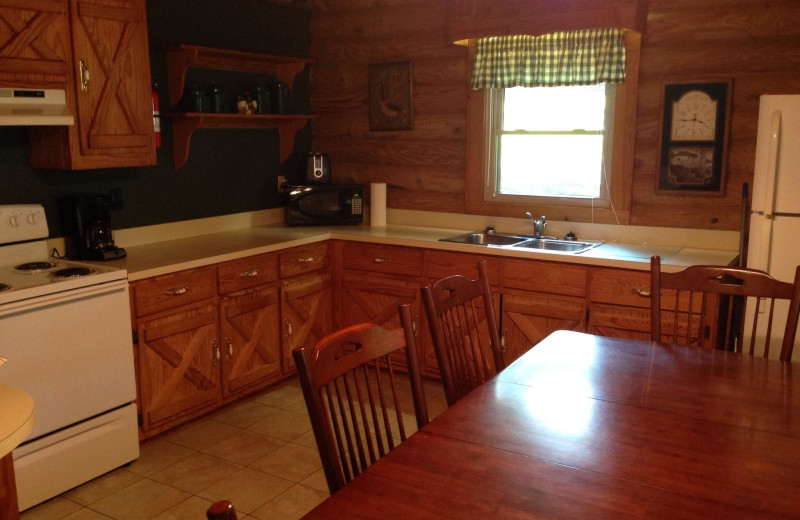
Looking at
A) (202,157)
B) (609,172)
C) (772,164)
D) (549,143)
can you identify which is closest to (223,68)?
(202,157)

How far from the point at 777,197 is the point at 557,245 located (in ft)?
4.04

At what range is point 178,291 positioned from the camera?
128 inches

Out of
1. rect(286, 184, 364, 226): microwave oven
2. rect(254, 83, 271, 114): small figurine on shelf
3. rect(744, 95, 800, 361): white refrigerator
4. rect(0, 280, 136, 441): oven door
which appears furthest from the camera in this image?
rect(286, 184, 364, 226): microwave oven

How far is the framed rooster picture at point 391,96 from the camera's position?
14.5 feet

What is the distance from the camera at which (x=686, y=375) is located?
77.1 inches

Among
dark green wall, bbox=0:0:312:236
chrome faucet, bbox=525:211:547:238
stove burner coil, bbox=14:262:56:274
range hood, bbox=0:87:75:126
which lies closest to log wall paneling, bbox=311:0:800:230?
dark green wall, bbox=0:0:312:236

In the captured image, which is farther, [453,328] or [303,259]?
[303,259]

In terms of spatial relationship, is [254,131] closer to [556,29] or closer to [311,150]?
[311,150]

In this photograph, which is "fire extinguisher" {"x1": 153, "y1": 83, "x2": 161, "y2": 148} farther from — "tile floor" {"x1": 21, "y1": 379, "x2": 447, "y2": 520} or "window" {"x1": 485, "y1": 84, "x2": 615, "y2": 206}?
"window" {"x1": 485, "y1": 84, "x2": 615, "y2": 206}

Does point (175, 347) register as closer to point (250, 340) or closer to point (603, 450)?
point (250, 340)

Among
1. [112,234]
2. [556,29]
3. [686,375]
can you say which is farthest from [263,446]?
[556,29]

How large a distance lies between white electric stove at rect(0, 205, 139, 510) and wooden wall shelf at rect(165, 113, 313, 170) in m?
0.91

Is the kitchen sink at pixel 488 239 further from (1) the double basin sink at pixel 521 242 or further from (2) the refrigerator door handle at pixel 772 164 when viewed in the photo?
(2) the refrigerator door handle at pixel 772 164

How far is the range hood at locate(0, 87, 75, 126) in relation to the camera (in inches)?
108
